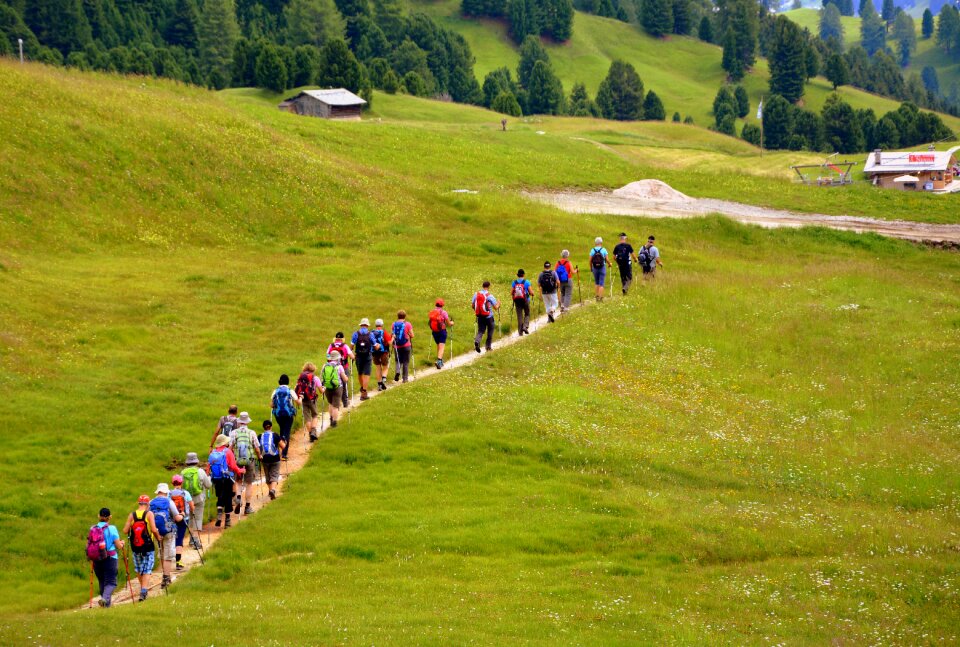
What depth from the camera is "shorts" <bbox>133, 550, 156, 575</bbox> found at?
2402 cm

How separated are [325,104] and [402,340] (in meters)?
74.2

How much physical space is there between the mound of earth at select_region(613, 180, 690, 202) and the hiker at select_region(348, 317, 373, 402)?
142 feet

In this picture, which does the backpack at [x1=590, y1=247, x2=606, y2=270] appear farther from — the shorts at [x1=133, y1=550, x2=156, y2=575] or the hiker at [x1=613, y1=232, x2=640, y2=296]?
the shorts at [x1=133, y1=550, x2=156, y2=575]

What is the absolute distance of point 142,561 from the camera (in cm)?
2405

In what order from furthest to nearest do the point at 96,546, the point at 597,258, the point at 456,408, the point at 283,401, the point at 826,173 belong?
the point at 826,173 → the point at 597,258 → the point at 456,408 → the point at 283,401 → the point at 96,546

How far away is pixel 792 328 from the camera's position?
45.2 metres

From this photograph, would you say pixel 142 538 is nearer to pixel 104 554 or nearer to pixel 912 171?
pixel 104 554

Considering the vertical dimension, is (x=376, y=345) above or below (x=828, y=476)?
above

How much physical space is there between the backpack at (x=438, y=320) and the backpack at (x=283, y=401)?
26.7 feet

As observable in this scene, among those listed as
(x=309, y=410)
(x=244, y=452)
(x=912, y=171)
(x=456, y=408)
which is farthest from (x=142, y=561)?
(x=912, y=171)

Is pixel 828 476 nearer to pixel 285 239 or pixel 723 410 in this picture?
pixel 723 410

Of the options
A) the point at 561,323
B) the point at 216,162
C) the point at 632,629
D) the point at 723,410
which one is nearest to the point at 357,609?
the point at 632,629

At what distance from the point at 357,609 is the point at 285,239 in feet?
118

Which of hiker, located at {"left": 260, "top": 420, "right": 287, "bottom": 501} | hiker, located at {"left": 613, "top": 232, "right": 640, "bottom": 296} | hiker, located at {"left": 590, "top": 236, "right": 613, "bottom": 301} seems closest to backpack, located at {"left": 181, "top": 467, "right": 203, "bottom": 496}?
hiker, located at {"left": 260, "top": 420, "right": 287, "bottom": 501}
